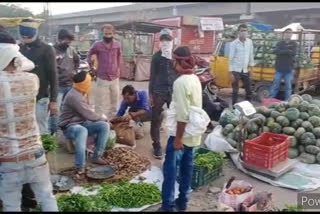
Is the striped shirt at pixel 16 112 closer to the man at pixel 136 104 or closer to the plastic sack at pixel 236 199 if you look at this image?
the plastic sack at pixel 236 199

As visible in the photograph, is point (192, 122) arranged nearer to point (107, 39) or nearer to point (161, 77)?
point (161, 77)

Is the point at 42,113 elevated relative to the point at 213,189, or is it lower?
elevated

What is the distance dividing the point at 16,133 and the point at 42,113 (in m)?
2.08

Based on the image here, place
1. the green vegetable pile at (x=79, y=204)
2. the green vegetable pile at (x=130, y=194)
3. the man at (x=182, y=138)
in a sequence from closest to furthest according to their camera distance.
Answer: the green vegetable pile at (x=79, y=204), the man at (x=182, y=138), the green vegetable pile at (x=130, y=194)

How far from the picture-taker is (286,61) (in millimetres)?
9156

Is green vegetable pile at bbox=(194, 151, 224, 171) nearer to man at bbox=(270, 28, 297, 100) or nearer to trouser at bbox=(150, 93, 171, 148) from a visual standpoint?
trouser at bbox=(150, 93, 171, 148)

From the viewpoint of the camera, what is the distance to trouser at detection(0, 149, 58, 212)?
3.03 metres

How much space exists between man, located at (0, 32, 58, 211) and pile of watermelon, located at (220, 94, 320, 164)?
360 cm

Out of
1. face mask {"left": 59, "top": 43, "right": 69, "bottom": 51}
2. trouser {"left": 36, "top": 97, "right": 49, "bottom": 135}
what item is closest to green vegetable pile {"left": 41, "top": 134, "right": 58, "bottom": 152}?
trouser {"left": 36, "top": 97, "right": 49, "bottom": 135}

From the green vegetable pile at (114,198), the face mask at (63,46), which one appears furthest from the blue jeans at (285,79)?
the green vegetable pile at (114,198)

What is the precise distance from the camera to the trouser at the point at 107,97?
22.7 feet

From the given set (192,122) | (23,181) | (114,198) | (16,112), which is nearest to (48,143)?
(114,198)

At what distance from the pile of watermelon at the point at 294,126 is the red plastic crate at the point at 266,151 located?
33 centimetres

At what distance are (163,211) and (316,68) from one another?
8.59 meters
